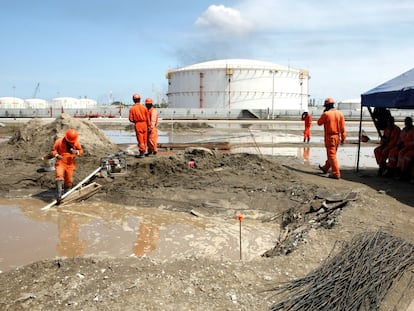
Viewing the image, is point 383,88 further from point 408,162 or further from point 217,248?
point 217,248

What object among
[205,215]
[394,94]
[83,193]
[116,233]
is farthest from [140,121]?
[394,94]

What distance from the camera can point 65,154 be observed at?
7324mm

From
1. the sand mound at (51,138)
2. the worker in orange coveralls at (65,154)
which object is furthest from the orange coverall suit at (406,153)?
the sand mound at (51,138)

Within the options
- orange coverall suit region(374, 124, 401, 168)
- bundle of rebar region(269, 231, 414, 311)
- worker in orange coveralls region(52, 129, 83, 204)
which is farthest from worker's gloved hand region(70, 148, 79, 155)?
orange coverall suit region(374, 124, 401, 168)

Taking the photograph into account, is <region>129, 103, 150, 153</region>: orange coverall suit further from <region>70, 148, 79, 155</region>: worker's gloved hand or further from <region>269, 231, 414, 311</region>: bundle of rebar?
<region>269, 231, 414, 311</region>: bundle of rebar

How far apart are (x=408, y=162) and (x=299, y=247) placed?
5.35 m

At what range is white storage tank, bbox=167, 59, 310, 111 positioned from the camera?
164ft

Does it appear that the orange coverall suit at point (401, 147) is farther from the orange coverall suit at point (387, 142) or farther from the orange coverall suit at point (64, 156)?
→ the orange coverall suit at point (64, 156)

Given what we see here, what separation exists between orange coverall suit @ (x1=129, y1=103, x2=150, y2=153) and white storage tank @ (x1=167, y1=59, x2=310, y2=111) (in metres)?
40.5

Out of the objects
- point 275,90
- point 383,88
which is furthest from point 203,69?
point 383,88

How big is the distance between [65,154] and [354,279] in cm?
581

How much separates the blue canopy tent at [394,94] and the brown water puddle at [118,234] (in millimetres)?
4270

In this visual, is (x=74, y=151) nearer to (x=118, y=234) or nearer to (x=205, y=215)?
(x=118, y=234)

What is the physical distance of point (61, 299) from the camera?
3.31 meters
